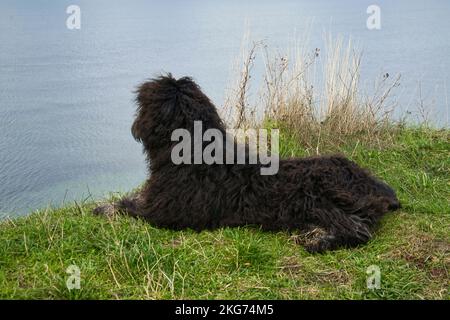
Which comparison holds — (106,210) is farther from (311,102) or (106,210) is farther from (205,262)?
(311,102)

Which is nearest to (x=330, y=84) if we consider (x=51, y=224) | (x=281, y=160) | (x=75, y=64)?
(x=281, y=160)

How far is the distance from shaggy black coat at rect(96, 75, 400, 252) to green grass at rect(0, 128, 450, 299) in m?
0.13

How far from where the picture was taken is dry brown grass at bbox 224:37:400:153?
7.82 meters

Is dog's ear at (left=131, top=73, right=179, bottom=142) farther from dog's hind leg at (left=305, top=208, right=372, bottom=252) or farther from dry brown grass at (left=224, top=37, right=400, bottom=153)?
dry brown grass at (left=224, top=37, right=400, bottom=153)

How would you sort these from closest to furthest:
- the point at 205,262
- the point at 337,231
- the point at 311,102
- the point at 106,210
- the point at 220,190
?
the point at 205,262
the point at 337,231
the point at 220,190
the point at 106,210
the point at 311,102

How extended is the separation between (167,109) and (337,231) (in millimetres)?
1629

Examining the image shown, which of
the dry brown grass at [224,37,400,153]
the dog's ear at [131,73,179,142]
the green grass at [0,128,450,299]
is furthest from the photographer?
the dry brown grass at [224,37,400,153]

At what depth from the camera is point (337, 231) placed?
495 centimetres

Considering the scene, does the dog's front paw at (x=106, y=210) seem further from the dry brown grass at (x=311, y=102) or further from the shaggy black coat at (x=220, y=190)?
the dry brown grass at (x=311, y=102)

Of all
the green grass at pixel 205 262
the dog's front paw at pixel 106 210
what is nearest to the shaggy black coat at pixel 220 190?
the green grass at pixel 205 262

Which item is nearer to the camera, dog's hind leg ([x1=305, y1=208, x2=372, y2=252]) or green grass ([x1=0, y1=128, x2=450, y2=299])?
green grass ([x1=0, y1=128, x2=450, y2=299])

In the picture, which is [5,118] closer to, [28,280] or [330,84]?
[330,84]

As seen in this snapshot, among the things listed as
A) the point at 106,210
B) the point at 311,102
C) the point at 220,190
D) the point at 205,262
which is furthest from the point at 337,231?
the point at 311,102

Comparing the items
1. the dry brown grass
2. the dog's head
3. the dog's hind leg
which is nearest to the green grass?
the dog's hind leg
